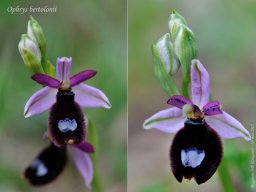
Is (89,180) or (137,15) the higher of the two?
(137,15)

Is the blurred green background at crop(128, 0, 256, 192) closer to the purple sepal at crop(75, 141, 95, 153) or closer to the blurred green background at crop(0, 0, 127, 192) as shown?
the blurred green background at crop(0, 0, 127, 192)

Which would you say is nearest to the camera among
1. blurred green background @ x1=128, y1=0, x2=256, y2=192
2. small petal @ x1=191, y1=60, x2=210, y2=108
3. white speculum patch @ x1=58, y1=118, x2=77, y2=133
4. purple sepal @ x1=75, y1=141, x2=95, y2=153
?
small petal @ x1=191, y1=60, x2=210, y2=108

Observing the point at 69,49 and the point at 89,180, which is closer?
the point at 89,180

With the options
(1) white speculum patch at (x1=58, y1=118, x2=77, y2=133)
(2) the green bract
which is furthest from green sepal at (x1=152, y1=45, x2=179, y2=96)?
(1) white speculum patch at (x1=58, y1=118, x2=77, y2=133)

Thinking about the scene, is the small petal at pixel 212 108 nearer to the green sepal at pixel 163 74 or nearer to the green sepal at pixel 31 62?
the green sepal at pixel 163 74

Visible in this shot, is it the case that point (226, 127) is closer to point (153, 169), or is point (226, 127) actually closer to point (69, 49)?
point (153, 169)

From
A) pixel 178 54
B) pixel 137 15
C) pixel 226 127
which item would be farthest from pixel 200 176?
pixel 137 15

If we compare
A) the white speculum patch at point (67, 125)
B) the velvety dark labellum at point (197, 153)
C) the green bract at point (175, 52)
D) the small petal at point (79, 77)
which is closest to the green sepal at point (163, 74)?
the green bract at point (175, 52)

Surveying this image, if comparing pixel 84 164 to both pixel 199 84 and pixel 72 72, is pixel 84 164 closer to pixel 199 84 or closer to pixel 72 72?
pixel 72 72
